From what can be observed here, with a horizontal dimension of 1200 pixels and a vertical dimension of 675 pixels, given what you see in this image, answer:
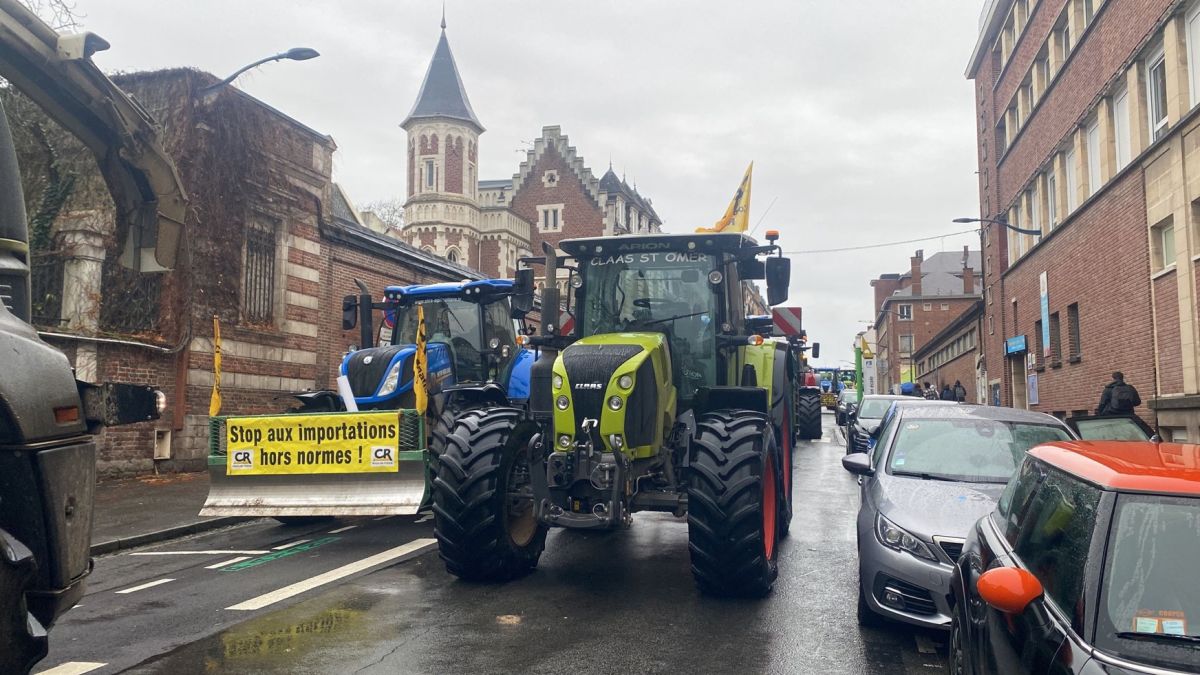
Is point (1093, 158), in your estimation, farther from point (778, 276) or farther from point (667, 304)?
point (667, 304)

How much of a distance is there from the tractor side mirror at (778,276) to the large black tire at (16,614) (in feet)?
19.0

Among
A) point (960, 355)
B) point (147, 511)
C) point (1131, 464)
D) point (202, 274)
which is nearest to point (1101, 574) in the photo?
point (1131, 464)

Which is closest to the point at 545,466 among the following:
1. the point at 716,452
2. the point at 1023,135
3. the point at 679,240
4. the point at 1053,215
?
the point at 716,452

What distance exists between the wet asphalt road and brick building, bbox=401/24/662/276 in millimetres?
47227

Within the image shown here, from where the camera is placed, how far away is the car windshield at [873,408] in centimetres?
1911

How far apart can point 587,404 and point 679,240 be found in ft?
6.76

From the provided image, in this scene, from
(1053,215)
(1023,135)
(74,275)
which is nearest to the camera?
(74,275)

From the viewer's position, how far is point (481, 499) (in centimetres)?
658

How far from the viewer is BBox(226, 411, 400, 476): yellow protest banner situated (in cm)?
875

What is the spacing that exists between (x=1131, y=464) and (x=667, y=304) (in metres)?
4.67

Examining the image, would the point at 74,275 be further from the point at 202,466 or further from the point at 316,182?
the point at 316,182

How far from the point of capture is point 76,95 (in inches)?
164

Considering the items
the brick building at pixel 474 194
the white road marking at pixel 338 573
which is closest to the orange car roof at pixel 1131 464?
the white road marking at pixel 338 573

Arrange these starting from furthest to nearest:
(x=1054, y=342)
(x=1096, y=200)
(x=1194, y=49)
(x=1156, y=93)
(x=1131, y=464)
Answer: (x=1054, y=342) → (x=1096, y=200) → (x=1156, y=93) → (x=1194, y=49) → (x=1131, y=464)
